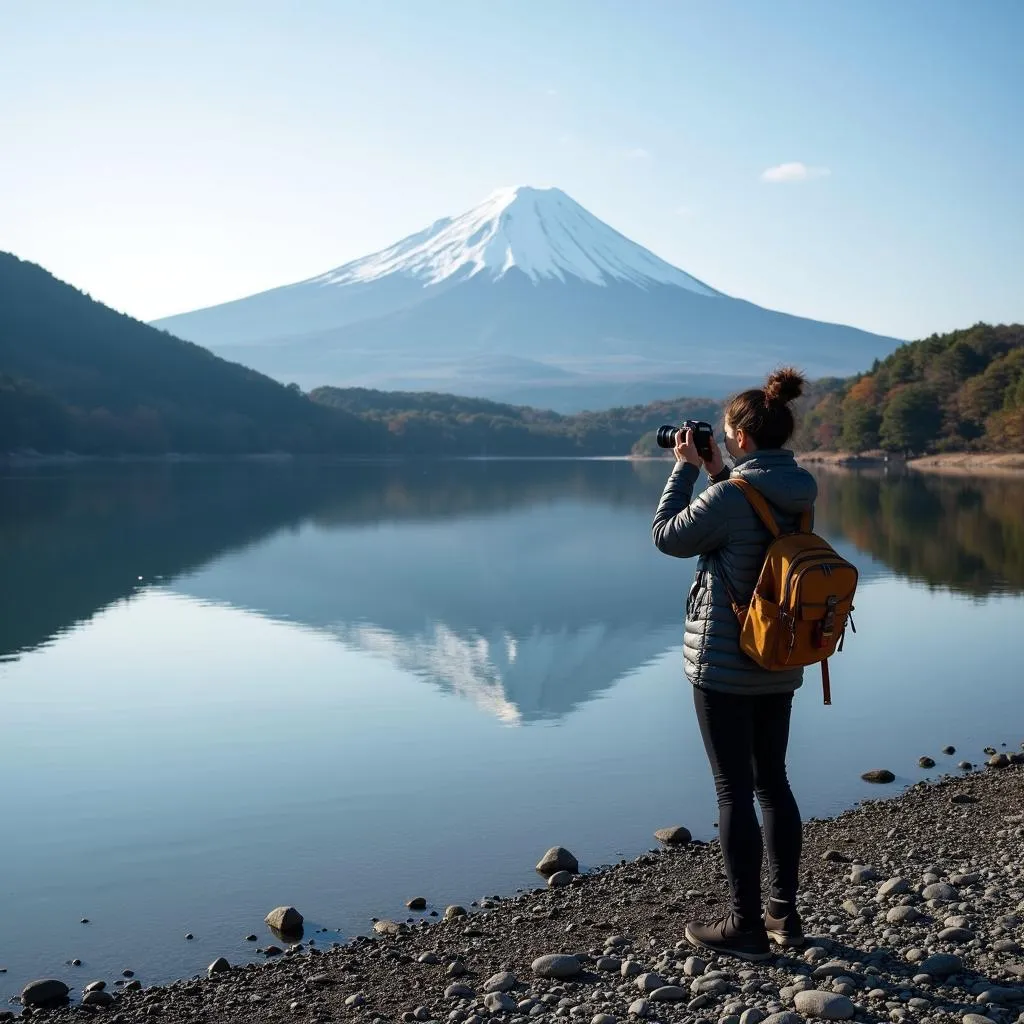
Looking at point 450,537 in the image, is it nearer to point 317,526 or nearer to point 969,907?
point 317,526

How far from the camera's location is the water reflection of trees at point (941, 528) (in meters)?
17.1

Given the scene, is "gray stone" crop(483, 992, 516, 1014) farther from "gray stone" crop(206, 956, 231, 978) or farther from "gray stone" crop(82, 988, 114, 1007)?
"gray stone" crop(82, 988, 114, 1007)

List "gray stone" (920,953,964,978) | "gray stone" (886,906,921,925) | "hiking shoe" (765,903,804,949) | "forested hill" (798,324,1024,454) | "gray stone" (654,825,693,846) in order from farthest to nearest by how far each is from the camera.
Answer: "forested hill" (798,324,1024,454), "gray stone" (654,825,693,846), "gray stone" (886,906,921,925), "hiking shoe" (765,903,804,949), "gray stone" (920,953,964,978)

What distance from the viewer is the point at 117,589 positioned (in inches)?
625

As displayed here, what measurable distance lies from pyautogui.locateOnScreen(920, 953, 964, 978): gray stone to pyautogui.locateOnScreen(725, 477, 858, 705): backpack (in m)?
0.89

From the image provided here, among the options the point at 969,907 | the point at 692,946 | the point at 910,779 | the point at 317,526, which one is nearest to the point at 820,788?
the point at 910,779

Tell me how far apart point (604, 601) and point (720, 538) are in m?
11.7

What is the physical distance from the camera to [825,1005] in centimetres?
314

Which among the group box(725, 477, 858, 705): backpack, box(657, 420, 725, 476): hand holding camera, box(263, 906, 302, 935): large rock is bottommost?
box(263, 906, 302, 935): large rock

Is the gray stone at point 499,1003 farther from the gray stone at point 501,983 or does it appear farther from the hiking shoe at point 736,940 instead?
the hiking shoe at point 736,940

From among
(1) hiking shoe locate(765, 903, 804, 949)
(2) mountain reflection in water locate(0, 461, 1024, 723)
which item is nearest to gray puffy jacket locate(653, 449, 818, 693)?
(1) hiking shoe locate(765, 903, 804, 949)

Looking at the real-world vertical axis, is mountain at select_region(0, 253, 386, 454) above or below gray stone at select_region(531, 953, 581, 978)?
above

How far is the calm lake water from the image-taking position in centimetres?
509

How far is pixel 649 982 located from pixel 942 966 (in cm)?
80
